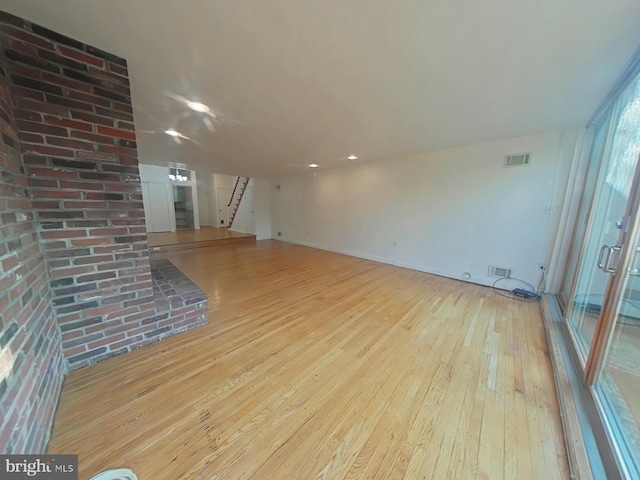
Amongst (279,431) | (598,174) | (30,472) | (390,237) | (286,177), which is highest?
(286,177)

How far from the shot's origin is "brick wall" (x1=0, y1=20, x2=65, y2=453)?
867 millimetres

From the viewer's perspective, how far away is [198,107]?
7.86 feet

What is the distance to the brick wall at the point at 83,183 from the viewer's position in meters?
1.36

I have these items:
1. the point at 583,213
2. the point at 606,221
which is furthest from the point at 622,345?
the point at 583,213

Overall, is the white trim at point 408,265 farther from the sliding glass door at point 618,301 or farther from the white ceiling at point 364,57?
the white ceiling at point 364,57

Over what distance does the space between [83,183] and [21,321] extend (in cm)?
99

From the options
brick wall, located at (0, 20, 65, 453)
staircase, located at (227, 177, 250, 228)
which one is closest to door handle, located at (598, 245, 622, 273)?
brick wall, located at (0, 20, 65, 453)

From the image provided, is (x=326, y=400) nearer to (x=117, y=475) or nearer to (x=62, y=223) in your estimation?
(x=117, y=475)

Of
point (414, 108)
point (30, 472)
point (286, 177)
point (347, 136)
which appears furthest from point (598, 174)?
point (286, 177)

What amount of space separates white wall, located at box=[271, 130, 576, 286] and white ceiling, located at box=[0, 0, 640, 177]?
25.0 inches

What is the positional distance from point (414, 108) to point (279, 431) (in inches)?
117

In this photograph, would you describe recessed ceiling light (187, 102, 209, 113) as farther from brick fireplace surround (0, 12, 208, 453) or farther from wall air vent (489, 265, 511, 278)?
wall air vent (489, 265, 511, 278)

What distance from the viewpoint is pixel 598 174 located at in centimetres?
227

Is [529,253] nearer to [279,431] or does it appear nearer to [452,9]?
[452,9]
